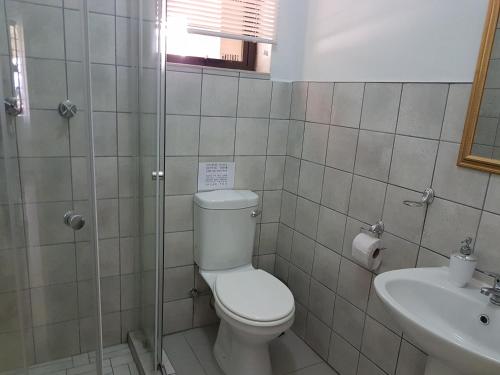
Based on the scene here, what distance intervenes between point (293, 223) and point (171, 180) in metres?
0.78

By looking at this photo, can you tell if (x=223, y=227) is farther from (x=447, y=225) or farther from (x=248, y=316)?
(x=447, y=225)

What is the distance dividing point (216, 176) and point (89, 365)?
1.11 metres

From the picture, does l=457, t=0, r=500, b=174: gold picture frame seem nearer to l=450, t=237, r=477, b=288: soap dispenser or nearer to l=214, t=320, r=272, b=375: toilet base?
l=450, t=237, r=477, b=288: soap dispenser

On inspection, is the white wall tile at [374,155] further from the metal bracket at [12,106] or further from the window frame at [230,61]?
the metal bracket at [12,106]

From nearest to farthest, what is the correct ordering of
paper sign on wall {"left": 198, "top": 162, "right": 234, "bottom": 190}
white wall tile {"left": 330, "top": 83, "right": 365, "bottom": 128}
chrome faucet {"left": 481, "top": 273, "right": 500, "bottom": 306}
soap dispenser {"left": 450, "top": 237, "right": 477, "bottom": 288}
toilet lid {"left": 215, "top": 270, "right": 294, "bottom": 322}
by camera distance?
chrome faucet {"left": 481, "top": 273, "right": 500, "bottom": 306}, soap dispenser {"left": 450, "top": 237, "right": 477, "bottom": 288}, toilet lid {"left": 215, "top": 270, "right": 294, "bottom": 322}, white wall tile {"left": 330, "top": 83, "right": 365, "bottom": 128}, paper sign on wall {"left": 198, "top": 162, "right": 234, "bottom": 190}

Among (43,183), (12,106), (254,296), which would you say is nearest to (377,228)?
(254,296)

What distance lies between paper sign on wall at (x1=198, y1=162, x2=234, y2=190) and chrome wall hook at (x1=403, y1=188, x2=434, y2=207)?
1.00m

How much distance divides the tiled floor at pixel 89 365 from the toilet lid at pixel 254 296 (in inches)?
25.7

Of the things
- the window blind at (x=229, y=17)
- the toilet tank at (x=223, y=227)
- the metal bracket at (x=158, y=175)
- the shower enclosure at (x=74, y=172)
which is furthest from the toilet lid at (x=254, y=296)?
the window blind at (x=229, y=17)

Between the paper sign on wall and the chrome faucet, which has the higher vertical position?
the paper sign on wall

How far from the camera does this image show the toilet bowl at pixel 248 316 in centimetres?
160

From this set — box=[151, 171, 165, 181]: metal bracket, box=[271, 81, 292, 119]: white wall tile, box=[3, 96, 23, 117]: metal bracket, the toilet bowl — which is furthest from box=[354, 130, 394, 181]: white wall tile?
box=[3, 96, 23, 117]: metal bracket

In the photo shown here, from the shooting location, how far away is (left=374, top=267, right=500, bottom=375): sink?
0.97 metres

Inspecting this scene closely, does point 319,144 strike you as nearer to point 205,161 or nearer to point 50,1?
point 205,161
